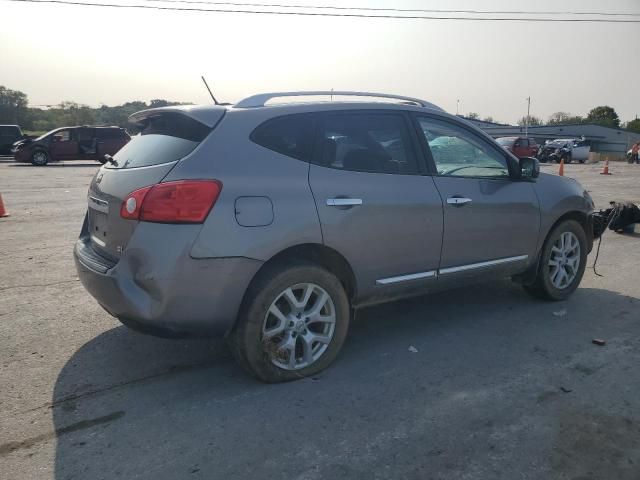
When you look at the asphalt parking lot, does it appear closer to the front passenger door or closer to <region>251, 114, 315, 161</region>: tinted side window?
the front passenger door

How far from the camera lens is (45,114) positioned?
5800 centimetres

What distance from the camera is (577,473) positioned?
2.65 meters

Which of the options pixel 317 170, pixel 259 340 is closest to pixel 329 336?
pixel 259 340

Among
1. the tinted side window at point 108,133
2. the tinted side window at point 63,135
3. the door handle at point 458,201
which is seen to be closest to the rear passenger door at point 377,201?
the door handle at point 458,201

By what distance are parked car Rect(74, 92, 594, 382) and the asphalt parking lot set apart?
44 cm

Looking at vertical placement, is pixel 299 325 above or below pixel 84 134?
A: above

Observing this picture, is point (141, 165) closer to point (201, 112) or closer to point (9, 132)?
point (201, 112)

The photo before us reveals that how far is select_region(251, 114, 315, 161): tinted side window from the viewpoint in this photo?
11.5ft

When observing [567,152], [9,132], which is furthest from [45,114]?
[567,152]

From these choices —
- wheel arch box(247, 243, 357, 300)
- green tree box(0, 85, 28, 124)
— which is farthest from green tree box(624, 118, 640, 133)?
wheel arch box(247, 243, 357, 300)

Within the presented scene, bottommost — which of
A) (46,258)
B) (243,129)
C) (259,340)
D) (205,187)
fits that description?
(46,258)

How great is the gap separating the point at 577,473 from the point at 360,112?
104 inches

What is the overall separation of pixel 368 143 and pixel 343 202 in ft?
1.94

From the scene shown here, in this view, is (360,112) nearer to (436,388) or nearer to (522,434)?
(436,388)
